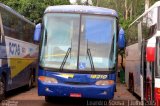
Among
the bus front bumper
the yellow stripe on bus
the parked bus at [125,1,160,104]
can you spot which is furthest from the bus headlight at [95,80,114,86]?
the yellow stripe on bus

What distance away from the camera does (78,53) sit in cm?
1276

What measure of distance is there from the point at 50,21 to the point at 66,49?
1.13 m

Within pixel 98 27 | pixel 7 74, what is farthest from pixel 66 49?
pixel 7 74

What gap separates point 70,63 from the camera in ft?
41.7

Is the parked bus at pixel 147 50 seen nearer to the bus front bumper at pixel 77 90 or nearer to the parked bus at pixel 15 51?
the bus front bumper at pixel 77 90

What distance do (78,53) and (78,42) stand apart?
376mm

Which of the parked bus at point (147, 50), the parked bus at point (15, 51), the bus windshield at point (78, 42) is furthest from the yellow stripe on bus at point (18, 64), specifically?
the parked bus at point (147, 50)

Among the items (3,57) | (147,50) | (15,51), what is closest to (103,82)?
(147,50)

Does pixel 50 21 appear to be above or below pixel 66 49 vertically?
above

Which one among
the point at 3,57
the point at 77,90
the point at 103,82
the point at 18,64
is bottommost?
the point at 77,90

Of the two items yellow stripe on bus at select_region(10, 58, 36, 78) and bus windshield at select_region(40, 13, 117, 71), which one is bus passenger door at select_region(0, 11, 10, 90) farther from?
bus windshield at select_region(40, 13, 117, 71)

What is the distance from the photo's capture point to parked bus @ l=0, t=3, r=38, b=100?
15212mm

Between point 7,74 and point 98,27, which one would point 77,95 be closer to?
point 98,27

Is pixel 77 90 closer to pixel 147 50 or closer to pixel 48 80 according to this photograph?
pixel 48 80
